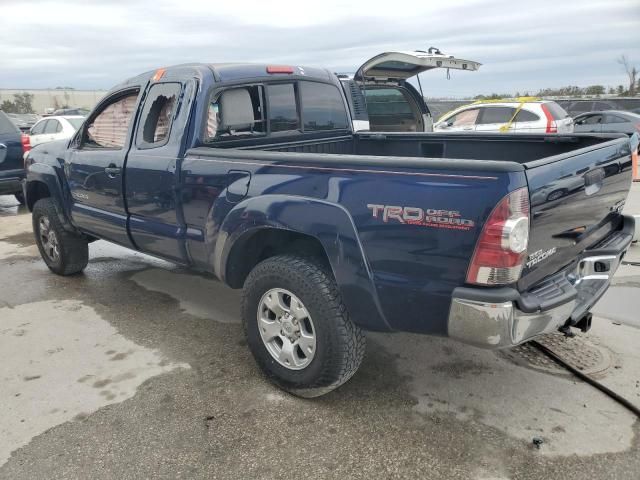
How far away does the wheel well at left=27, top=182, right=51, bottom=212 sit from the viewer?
17.6ft

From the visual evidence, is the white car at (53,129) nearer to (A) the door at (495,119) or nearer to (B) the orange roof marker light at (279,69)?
(A) the door at (495,119)

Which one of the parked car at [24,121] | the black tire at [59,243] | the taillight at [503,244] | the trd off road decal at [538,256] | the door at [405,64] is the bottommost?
the black tire at [59,243]

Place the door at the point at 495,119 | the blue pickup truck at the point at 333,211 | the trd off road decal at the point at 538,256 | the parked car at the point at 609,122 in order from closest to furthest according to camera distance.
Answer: the blue pickup truck at the point at 333,211 < the trd off road decal at the point at 538,256 < the door at the point at 495,119 < the parked car at the point at 609,122

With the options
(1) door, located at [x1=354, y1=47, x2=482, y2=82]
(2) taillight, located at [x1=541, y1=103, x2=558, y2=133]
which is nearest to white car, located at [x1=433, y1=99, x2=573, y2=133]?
(2) taillight, located at [x1=541, y1=103, x2=558, y2=133]

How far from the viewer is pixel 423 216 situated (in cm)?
237

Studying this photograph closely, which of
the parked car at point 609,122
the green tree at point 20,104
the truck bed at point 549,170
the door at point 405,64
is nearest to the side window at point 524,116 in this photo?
the door at point 405,64

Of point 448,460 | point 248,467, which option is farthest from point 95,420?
point 448,460

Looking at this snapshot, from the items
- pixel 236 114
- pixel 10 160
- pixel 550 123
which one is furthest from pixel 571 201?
pixel 550 123

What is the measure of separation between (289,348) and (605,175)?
6.36ft

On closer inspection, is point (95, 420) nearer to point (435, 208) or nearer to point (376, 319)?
point (376, 319)

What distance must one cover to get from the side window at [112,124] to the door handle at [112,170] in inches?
6.7

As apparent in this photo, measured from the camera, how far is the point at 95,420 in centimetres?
293

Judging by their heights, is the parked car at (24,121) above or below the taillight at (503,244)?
below

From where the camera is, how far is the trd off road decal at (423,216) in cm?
229
